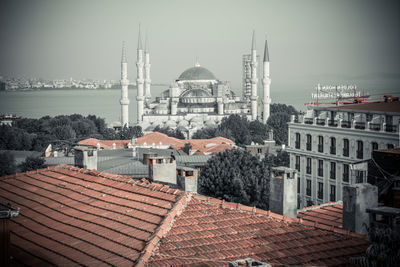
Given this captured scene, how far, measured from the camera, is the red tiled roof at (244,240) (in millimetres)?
6182

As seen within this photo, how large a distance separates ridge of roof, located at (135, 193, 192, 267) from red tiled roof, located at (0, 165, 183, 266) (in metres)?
0.05

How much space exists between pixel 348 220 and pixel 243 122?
62550mm

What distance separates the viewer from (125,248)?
623 cm

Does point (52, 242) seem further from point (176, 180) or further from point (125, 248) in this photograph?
point (176, 180)

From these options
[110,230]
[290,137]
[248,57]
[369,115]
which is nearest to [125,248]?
[110,230]

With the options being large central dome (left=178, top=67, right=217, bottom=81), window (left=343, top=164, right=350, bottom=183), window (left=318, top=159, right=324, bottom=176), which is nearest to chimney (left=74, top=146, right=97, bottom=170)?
window (left=343, top=164, right=350, bottom=183)

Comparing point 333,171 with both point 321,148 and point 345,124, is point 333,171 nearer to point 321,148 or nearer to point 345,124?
point 321,148

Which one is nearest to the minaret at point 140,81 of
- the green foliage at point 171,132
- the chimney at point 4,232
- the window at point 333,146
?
the green foliage at point 171,132

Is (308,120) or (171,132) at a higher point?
(308,120)

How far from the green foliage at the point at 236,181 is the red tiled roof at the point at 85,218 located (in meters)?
11.7

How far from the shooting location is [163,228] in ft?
21.3

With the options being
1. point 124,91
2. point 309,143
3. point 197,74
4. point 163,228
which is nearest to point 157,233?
point 163,228

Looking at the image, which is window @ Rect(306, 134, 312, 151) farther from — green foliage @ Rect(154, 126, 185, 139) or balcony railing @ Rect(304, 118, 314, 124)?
green foliage @ Rect(154, 126, 185, 139)

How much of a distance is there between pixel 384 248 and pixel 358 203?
6.83 feet
